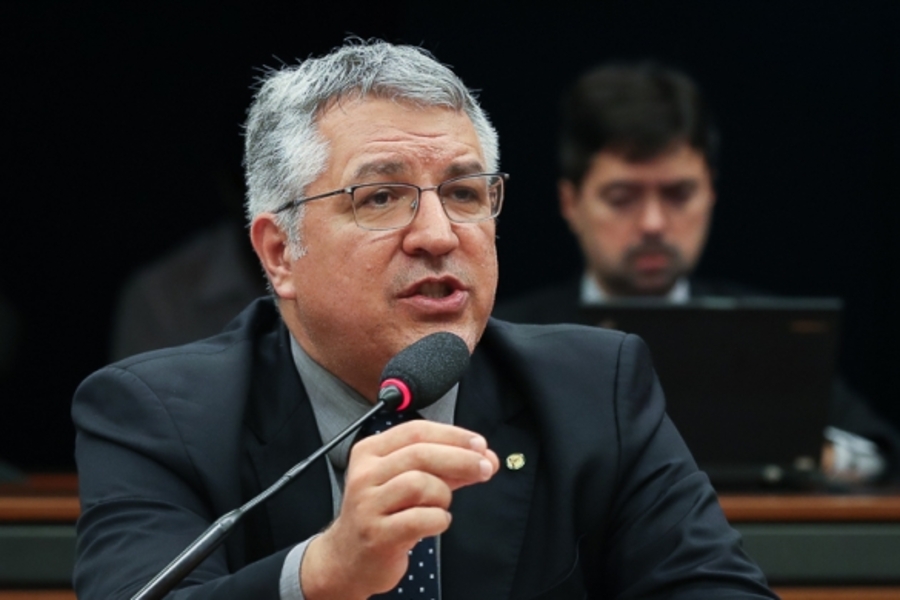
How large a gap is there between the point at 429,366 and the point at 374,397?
447 mm

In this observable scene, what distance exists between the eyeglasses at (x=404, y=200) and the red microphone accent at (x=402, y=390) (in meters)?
0.37

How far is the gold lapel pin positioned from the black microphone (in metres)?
0.31

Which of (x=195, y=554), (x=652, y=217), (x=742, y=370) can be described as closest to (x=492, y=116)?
(x=652, y=217)

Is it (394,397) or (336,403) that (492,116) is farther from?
(394,397)

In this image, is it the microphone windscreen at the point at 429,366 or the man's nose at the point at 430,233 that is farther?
the man's nose at the point at 430,233

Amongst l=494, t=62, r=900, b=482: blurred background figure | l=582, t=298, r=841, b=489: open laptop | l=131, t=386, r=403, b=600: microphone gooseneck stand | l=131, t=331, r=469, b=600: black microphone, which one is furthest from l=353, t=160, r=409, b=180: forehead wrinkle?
l=494, t=62, r=900, b=482: blurred background figure

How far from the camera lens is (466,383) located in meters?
1.96

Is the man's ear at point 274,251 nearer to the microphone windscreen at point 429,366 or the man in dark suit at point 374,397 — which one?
the man in dark suit at point 374,397

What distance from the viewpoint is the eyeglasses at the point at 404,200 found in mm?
1800

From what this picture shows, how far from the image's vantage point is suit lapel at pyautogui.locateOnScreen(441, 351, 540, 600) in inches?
71.4

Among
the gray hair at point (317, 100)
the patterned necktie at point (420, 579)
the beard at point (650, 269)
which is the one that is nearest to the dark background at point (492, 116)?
the beard at point (650, 269)

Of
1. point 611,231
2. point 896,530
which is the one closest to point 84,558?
point 896,530

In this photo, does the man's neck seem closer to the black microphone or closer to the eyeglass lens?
the eyeglass lens

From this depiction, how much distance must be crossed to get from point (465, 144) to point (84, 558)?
712 millimetres
